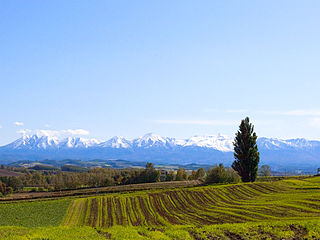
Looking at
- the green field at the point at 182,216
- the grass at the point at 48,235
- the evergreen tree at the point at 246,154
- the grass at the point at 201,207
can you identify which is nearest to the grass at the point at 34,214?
the green field at the point at 182,216

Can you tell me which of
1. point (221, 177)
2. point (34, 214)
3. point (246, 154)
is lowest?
point (34, 214)

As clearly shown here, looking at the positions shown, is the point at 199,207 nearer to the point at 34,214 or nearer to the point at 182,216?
the point at 182,216

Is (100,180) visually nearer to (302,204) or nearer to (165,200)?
(165,200)

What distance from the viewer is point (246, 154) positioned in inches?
3748

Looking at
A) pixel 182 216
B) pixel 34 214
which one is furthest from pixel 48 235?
pixel 34 214

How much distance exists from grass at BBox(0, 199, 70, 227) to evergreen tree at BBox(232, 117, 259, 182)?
52771 millimetres

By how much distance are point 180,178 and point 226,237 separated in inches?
5450

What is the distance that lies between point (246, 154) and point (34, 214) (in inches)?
2448

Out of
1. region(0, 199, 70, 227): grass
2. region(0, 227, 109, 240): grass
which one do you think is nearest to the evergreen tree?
region(0, 199, 70, 227): grass

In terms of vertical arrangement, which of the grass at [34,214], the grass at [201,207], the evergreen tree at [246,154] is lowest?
the grass at [34,214]

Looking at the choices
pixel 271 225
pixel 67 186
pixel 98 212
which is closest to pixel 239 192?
pixel 98 212

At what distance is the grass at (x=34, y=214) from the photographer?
200 ft

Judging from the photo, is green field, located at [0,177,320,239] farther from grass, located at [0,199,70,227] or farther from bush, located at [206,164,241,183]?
bush, located at [206,164,241,183]

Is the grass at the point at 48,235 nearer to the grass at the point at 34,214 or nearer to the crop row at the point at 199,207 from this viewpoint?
the crop row at the point at 199,207
